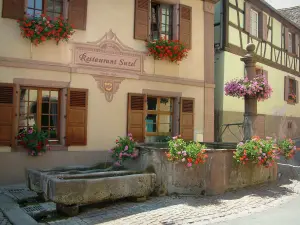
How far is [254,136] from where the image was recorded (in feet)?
22.7

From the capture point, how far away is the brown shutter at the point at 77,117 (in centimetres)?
791

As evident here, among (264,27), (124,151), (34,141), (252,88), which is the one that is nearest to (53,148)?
(34,141)

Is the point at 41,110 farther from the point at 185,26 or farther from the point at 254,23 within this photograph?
the point at 254,23

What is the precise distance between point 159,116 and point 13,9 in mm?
4518

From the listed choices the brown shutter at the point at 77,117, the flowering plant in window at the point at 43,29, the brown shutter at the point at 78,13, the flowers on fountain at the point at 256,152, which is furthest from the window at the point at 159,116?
the flowers on fountain at the point at 256,152

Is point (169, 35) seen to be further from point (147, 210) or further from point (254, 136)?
point (147, 210)

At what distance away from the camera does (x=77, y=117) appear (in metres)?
8.02

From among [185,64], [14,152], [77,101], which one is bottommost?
[14,152]

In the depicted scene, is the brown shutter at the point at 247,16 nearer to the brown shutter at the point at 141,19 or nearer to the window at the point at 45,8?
the brown shutter at the point at 141,19

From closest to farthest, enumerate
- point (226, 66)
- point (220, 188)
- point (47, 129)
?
point (220, 188), point (47, 129), point (226, 66)

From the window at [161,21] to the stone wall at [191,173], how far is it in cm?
433

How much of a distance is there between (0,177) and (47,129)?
142 cm

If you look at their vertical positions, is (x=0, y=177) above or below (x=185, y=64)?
below

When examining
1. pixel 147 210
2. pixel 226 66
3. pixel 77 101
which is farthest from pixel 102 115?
pixel 226 66
